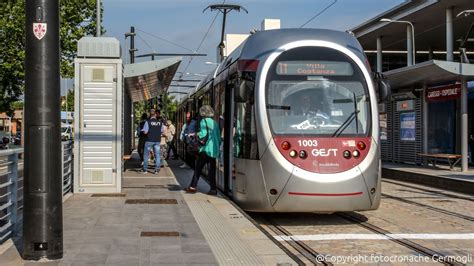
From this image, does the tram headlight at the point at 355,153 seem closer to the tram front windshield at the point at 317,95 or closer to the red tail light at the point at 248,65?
the tram front windshield at the point at 317,95

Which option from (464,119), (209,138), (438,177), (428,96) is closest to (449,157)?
(464,119)

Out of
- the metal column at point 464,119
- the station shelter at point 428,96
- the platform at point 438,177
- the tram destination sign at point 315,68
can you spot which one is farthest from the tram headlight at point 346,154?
the metal column at point 464,119

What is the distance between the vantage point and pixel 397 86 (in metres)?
22.7

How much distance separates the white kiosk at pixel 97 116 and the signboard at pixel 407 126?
44.8 ft

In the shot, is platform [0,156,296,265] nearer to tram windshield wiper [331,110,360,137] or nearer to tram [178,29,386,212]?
tram [178,29,386,212]

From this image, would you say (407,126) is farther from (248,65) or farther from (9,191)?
(9,191)

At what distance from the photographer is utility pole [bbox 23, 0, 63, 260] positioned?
5.87 metres

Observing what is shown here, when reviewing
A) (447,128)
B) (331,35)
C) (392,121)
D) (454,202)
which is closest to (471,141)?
(447,128)

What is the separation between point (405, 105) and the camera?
22.6 metres

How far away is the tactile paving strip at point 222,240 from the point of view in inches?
245

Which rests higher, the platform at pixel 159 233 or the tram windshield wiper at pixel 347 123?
the tram windshield wiper at pixel 347 123

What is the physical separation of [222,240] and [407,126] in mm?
17027

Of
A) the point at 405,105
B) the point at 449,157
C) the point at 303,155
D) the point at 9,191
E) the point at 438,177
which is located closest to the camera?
the point at 9,191

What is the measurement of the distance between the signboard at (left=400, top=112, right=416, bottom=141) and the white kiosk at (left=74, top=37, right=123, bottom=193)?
1367 cm
